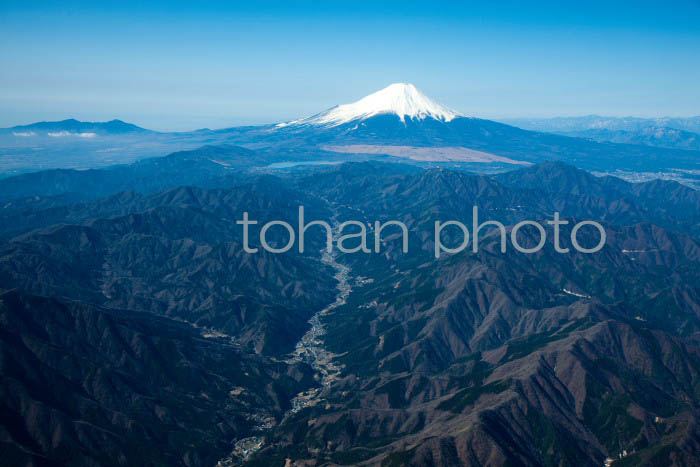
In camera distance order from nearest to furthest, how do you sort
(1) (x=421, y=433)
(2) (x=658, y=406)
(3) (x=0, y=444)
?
(3) (x=0, y=444), (1) (x=421, y=433), (2) (x=658, y=406)

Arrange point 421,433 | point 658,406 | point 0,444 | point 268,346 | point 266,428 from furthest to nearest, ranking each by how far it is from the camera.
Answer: point 268,346, point 266,428, point 658,406, point 421,433, point 0,444

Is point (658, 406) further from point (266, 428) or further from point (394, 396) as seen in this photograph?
point (266, 428)

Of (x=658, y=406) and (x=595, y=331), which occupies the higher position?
(x=595, y=331)

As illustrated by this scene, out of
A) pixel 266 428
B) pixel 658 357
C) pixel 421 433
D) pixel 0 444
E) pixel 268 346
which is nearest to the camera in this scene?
pixel 0 444

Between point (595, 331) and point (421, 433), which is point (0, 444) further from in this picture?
point (595, 331)

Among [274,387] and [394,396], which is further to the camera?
[274,387]

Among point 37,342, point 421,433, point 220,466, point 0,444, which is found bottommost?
point 220,466

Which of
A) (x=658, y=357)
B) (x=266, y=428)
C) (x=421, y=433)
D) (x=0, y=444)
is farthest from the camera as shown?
(x=658, y=357)

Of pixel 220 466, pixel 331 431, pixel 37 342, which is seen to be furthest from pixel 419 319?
pixel 37 342

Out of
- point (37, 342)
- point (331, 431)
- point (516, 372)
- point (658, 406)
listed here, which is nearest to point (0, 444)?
point (37, 342)
